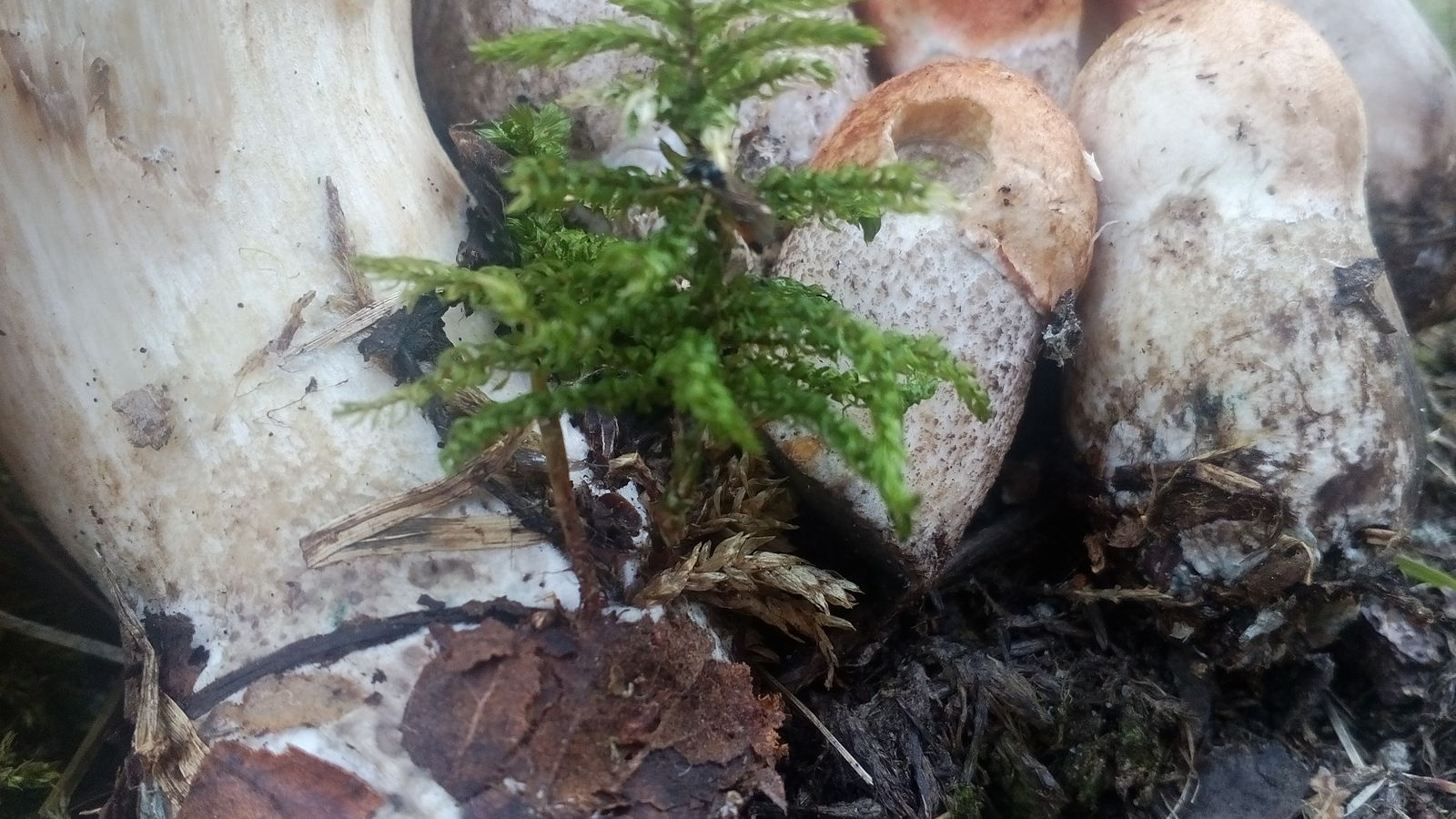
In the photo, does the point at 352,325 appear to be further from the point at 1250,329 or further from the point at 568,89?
the point at 1250,329

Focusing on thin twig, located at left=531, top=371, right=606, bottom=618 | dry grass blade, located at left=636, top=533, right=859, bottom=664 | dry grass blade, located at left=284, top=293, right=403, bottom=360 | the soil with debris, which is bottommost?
the soil with debris

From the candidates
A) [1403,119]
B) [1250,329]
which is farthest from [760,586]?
[1403,119]

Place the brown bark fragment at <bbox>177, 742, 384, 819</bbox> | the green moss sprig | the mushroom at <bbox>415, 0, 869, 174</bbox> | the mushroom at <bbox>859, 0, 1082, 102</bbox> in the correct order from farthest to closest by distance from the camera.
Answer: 1. the mushroom at <bbox>859, 0, 1082, 102</bbox>
2. the mushroom at <bbox>415, 0, 869, 174</bbox>
3. the brown bark fragment at <bbox>177, 742, 384, 819</bbox>
4. the green moss sprig

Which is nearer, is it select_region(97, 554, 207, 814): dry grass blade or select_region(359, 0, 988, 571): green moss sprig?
select_region(359, 0, 988, 571): green moss sprig

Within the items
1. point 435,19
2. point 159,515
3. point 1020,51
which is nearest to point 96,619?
point 159,515

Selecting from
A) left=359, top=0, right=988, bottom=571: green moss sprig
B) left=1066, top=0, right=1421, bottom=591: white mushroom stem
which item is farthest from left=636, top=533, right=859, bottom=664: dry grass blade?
left=1066, top=0, right=1421, bottom=591: white mushroom stem

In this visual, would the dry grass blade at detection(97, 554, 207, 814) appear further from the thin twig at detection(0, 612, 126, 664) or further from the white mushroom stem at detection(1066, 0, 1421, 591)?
the white mushroom stem at detection(1066, 0, 1421, 591)

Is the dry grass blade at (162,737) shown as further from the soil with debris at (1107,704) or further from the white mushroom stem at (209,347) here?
the soil with debris at (1107,704)

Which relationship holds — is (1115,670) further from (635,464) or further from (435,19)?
(435,19)
